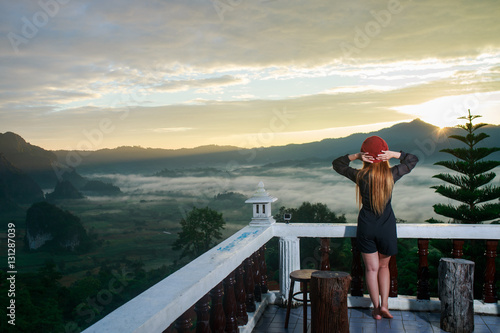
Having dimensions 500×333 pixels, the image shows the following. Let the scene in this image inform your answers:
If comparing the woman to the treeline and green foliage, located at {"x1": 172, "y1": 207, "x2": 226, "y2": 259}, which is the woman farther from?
green foliage, located at {"x1": 172, "y1": 207, "x2": 226, "y2": 259}

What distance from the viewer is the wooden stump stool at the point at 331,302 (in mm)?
2691

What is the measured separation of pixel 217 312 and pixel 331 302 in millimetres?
667

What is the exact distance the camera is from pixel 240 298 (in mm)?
3383

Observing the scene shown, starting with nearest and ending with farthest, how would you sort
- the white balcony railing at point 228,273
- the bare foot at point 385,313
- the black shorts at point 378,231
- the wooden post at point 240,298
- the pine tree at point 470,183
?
the white balcony railing at point 228,273
the wooden post at point 240,298
the black shorts at point 378,231
the bare foot at point 385,313
the pine tree at point 470,183

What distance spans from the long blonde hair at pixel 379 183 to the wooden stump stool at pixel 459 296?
2.31 feet

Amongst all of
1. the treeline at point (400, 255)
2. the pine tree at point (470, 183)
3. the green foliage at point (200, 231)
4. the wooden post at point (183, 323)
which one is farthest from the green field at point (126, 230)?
the wooden post at point (183, 323)

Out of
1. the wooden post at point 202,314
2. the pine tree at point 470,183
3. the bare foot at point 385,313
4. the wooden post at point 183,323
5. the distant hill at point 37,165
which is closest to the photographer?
the wooden post at point 183,323

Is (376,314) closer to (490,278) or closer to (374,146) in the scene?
(490,278)

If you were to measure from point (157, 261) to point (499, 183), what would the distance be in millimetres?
32243

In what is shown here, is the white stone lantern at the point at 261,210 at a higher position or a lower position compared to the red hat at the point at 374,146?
lower

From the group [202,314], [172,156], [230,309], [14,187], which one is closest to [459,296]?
[230,309]

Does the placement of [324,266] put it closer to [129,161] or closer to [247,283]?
[247,283]

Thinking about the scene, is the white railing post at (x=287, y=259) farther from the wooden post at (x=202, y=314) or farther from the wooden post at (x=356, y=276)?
the wooden post at (x=202, y=314)

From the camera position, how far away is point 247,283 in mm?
3701
